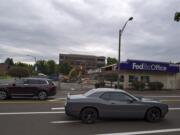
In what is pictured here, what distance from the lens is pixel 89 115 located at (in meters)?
12.4

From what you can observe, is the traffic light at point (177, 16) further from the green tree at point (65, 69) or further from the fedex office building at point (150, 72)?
the green tree at point (65, 69)

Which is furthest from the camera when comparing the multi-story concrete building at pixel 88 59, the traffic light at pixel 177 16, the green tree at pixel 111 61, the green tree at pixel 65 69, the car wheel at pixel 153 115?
the multi-story concrete building at pixel 88 59

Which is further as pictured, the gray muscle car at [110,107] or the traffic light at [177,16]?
the traffic light at [177,16]

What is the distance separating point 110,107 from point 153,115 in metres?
2.01

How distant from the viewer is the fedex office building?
4081 cm

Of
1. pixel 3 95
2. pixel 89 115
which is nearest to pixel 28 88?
pixel 3 95

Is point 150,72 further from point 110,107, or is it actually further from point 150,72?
point 110,107

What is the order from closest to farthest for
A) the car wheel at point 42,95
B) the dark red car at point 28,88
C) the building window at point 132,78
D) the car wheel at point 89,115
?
the car wheel at point 89,115, the dark red car at point 28,88, the car wheel at point 42,95, the building window at point 132,78

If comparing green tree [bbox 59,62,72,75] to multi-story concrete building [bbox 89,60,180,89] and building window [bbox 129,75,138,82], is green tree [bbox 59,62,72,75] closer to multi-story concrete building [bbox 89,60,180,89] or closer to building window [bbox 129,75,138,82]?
multi-story concrete building [bbox 89,60,180,89]

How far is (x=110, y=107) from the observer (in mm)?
12562

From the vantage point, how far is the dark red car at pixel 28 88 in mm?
22000

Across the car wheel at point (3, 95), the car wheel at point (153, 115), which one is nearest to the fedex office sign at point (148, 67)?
the car wheel at point (3, 95)

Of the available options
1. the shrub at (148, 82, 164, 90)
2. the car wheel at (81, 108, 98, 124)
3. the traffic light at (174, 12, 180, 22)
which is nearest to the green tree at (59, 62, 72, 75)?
the shrub at (148, 82, 164, 90)

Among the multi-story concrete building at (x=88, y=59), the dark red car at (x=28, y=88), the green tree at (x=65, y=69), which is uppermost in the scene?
the multi-story concrete building at (x=88, y=59)
